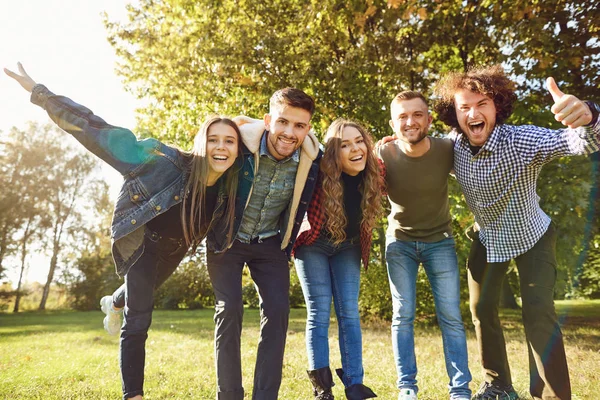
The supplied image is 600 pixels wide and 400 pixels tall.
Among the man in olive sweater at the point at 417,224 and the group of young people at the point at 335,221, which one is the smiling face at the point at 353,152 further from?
the man in olive sweater at the point at 417,224

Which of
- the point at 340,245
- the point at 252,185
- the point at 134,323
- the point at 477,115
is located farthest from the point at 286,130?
the point at 134,323

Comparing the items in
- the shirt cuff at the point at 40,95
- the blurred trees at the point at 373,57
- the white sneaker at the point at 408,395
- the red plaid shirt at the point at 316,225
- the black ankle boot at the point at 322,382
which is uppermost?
the blurred trees at the point at 373,57

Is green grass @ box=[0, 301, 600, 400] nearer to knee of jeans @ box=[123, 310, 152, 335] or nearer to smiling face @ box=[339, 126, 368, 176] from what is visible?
knee of jeans @ box=[123, 310, 152, 335]

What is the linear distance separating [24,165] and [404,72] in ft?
59.1

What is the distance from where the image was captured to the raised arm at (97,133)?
10.6 feet

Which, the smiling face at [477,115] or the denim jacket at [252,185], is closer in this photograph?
the denim jacket at [252,185]

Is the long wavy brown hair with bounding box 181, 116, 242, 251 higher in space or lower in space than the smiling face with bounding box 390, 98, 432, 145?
lower

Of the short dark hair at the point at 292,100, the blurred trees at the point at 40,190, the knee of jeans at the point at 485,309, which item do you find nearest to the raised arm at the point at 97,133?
the short dark hair at the point at 292,100

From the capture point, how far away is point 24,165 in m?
20.3

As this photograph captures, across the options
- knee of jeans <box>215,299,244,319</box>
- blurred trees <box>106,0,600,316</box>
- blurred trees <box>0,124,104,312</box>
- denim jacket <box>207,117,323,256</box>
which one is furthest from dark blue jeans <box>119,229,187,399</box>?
blurred trees <box>0,124,104,312</box>

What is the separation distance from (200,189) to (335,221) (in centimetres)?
96

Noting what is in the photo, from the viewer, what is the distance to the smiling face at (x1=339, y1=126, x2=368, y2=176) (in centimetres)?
357

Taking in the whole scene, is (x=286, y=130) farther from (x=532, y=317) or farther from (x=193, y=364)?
(x=193, y=364)

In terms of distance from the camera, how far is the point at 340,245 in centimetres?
359
